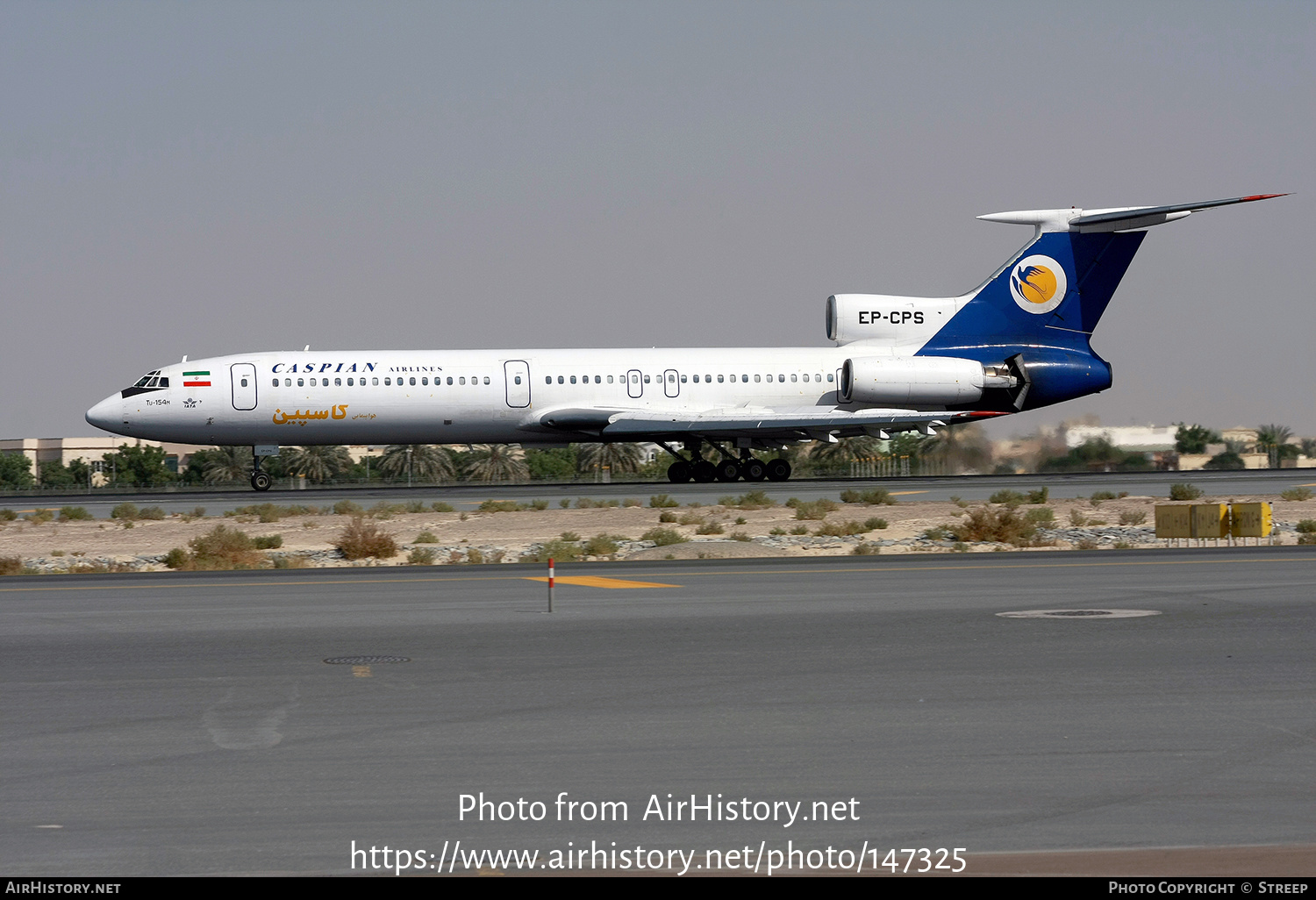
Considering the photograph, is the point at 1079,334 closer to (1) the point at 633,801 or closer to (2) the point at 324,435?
(2) the point at 324,435

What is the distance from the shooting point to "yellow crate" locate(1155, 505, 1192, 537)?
84.3 ft

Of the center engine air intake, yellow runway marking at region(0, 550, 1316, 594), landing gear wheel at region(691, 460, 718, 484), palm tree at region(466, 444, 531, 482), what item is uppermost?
the center engine air intake

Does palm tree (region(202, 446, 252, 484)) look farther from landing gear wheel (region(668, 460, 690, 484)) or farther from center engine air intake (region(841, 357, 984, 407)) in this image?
center engine air intake (region(841, 357, 984, 407))

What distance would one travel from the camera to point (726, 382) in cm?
4016

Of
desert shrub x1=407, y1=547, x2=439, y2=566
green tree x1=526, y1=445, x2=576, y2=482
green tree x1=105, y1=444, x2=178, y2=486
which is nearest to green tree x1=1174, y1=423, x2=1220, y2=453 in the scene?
desert shrub x1=407, y1=547, x2=439, y2=566

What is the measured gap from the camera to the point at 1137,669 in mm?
10977

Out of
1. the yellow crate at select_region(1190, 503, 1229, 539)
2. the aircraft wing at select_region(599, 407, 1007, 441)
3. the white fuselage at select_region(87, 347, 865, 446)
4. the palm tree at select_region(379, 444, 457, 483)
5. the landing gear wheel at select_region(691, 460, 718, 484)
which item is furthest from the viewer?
the palm tree at select_region(379, 444, 457, 483)

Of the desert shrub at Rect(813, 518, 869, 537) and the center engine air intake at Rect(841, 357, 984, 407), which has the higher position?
the center engine air intake at Rect(841, 357, 984, 407)

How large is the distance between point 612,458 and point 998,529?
47123 mm

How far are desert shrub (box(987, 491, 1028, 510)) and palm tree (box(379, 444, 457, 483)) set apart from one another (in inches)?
1841

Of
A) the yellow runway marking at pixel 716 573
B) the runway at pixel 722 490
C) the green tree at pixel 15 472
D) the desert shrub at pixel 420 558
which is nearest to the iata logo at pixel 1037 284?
the runway at pixel 722 490

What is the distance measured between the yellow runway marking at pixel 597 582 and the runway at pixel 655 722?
1.31 m

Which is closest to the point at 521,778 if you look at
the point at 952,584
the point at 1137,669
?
the point at 1137,669

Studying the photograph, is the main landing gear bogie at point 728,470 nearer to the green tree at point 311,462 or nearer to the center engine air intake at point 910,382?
the center engine air intake at point 910,382
